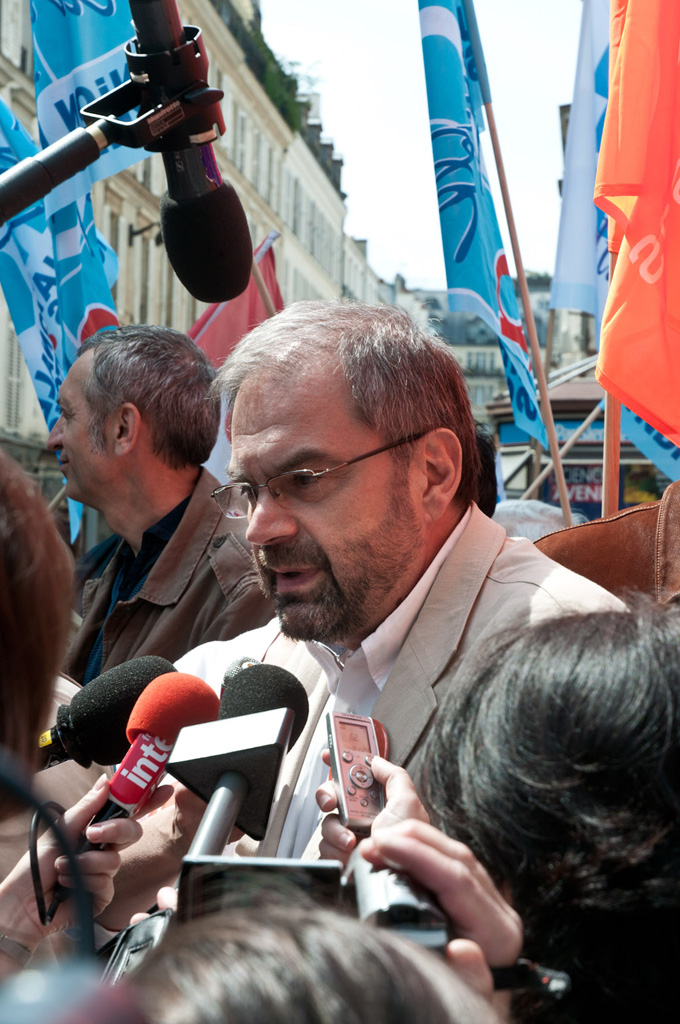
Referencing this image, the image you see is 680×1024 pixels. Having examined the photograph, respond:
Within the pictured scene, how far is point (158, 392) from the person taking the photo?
3953 mm

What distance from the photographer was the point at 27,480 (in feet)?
5.49

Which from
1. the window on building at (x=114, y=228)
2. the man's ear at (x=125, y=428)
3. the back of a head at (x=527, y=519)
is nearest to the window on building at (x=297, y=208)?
the window on building at (x=114, y=228)

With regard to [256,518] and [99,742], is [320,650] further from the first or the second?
[99,742]

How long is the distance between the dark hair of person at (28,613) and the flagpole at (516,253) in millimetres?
2455

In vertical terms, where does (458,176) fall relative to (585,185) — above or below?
above

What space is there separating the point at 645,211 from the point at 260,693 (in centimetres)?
188

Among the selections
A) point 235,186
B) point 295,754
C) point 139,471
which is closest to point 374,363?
point 295,754

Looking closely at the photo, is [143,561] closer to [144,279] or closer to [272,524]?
[272,524]

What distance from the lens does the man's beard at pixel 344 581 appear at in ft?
7.69

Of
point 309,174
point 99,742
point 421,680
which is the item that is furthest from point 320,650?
point 309,174

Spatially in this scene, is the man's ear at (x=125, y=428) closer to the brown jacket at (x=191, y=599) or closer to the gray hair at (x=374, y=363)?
the brown jacket at (x=191, y=599)

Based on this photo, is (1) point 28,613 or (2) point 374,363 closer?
(1) point 28,613

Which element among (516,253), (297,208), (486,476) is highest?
(516,253)

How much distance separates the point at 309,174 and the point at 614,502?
126ft
